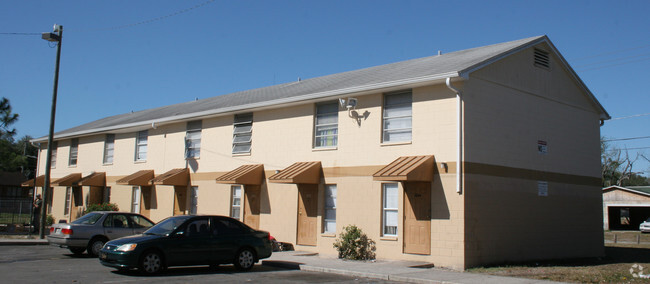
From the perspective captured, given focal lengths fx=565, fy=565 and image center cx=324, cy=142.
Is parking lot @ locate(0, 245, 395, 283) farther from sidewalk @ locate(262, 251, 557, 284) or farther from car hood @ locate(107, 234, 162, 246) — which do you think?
car hood @ locate(107, 234, 162, 246)

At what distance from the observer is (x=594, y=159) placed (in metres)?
20.5

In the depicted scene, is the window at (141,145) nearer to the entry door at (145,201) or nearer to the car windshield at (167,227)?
the entry door at (145,201)

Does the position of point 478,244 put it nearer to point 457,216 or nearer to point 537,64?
point 457,216

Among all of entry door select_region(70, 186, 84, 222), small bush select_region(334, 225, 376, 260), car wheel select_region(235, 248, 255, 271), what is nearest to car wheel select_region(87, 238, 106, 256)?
car wheel select_region(235, 248, 255, 271)

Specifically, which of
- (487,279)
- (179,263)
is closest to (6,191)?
(179,263)

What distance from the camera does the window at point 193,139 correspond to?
23.7m

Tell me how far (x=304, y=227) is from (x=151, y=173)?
9719 millimetres

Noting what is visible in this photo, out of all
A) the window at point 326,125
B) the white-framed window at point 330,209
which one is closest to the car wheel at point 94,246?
the white-framed window at point 330,209

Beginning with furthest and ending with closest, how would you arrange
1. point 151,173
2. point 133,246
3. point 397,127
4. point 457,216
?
1. point 151,173
2. point 397,127
3. point 457,216
4. point 133,246

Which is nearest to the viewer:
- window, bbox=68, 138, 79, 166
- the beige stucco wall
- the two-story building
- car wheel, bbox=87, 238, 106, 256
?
the two-story building

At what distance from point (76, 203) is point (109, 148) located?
3.88 m

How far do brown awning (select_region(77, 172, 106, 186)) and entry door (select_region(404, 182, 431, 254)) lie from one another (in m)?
18.2

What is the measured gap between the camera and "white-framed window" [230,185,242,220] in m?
21.5

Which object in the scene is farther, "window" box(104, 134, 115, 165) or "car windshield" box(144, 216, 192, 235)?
"window" box(104, 134, 115, 165)
